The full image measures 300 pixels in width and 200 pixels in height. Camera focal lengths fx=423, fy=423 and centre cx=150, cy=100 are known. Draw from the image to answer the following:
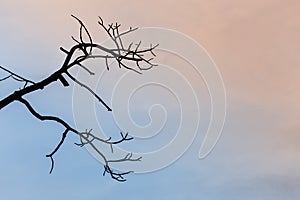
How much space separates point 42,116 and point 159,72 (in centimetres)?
104

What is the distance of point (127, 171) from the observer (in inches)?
64.9

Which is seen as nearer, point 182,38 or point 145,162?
point 145,162

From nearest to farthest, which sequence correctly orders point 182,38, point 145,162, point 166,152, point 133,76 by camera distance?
point 145,162
point 166,152
point 133,76
point 182,38

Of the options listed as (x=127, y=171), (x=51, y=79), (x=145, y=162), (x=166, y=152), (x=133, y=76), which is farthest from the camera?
(x=133, y=76)

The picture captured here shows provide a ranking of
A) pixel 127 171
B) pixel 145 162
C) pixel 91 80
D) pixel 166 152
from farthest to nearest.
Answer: pixel 166 152 → pixel 145 162 → pixel 91 80 → pixel 127 171

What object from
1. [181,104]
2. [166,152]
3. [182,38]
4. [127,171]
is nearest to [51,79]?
[127,171]

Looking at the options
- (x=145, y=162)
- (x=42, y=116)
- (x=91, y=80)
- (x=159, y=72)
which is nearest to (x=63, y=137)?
(x=42, y=116)

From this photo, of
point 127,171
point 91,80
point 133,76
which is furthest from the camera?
point 133,76

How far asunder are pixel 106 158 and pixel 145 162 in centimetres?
51

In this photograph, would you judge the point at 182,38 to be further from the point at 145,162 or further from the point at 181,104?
the point at 145,162

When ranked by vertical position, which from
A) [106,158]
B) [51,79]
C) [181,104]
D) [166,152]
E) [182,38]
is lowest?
[106,158]

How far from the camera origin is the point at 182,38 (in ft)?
8.22

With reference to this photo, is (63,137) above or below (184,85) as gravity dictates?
below

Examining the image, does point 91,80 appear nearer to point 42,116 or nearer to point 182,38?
point 42,116
